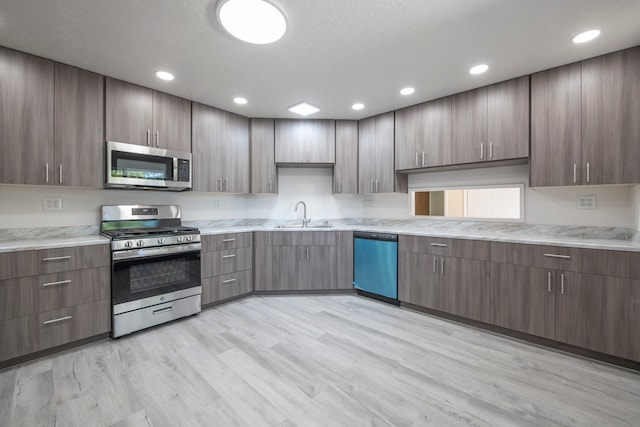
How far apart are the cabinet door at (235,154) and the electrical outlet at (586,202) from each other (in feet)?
12.2

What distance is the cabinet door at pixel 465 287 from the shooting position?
2.61 meters

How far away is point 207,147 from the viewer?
133 inches

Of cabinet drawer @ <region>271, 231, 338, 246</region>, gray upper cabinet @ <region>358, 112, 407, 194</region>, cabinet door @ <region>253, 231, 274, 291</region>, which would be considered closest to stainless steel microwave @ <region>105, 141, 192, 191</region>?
cabinet door @ <region>253, 231, 274, 291</region>

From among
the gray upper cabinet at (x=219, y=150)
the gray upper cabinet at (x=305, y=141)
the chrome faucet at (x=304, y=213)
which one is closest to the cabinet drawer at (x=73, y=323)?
the gray upper cabinet at (x=219, y=150)

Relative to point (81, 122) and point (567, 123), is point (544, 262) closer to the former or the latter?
point (567, 123)

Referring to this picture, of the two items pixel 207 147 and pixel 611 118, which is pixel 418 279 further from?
pixel 207 147

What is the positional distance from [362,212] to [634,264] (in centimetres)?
286

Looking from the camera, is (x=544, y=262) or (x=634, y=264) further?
(x=544, y=262)

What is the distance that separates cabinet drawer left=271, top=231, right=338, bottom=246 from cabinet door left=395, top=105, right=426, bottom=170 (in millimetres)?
1306

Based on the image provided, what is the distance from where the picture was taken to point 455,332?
2600mm

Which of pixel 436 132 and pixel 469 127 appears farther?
pixel 436 132

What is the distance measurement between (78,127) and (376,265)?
338 centimetres

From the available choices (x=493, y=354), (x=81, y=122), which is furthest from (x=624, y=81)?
(x=81, y=122)

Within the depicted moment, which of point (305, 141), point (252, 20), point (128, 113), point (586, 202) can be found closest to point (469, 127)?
point (586, 202)
